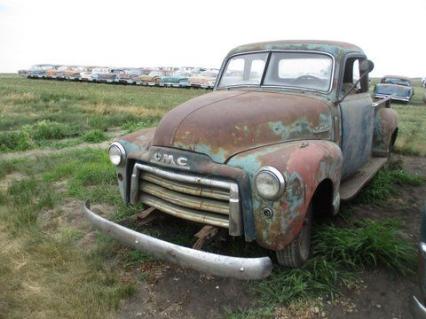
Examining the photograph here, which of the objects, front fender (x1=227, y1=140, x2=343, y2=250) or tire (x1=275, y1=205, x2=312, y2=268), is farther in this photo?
tire (x1=275, y1=205, x2=312, y2=268)

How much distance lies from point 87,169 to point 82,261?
2.64m

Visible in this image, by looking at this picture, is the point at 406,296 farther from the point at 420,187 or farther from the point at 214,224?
the point at 420,187

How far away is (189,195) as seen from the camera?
3.11 m

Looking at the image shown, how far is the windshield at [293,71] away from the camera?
4.04 m

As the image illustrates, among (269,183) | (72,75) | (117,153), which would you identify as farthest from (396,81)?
(72,75)

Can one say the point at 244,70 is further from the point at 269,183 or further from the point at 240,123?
the point at 269,183

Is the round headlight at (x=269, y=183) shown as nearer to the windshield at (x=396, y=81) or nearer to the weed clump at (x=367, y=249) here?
the weed clump at (x=367, y=249)

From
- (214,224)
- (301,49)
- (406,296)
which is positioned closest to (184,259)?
(214,224)

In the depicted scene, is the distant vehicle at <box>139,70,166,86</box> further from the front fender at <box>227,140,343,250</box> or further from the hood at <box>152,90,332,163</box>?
the front fender at <box>227,140,343,250</box>

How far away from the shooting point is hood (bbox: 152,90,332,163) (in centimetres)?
311

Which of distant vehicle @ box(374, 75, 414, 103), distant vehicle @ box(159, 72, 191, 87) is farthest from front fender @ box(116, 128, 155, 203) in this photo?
distant vehicle @ box(159, 72, 191, 87)

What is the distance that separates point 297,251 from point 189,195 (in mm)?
942

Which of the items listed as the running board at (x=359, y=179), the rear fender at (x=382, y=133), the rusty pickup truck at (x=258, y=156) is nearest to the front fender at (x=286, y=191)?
the rusty pickup truck at (x=258, y=156)

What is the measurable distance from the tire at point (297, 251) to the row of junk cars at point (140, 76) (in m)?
24.5
